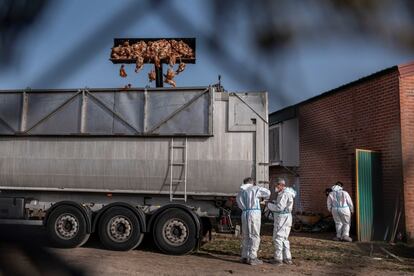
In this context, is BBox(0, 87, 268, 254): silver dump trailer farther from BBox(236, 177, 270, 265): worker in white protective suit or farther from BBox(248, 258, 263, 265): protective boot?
BBox(248, 258, 263, 265): protective boot

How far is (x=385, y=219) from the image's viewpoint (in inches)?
480

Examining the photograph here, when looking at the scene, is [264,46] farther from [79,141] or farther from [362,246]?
[362,246]

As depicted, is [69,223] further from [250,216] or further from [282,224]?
[282,224]

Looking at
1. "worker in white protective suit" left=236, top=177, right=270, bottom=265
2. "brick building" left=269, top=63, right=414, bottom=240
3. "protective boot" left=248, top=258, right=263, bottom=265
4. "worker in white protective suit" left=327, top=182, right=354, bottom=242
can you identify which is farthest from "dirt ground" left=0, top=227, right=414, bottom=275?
"brick building" left=269, top=63, right=414, bottom=240

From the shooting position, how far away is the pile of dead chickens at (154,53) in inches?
54.0

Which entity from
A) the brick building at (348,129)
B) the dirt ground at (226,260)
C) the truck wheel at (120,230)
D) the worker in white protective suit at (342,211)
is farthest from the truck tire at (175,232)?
the brick building at (348,129)

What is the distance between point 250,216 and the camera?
31.0ft

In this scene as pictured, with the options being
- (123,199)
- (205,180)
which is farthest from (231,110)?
(123,199)

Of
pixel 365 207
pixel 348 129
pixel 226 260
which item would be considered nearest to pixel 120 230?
pixel 226 260

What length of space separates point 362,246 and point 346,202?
1684 mm

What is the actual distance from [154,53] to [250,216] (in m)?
8.15

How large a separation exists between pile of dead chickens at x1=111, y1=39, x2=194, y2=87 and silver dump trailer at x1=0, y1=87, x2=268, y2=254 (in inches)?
320

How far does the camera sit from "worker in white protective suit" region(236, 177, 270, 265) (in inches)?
369

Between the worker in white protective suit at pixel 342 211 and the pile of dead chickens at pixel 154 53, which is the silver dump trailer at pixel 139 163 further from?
the pile of dead chickens at pixel 154 53
